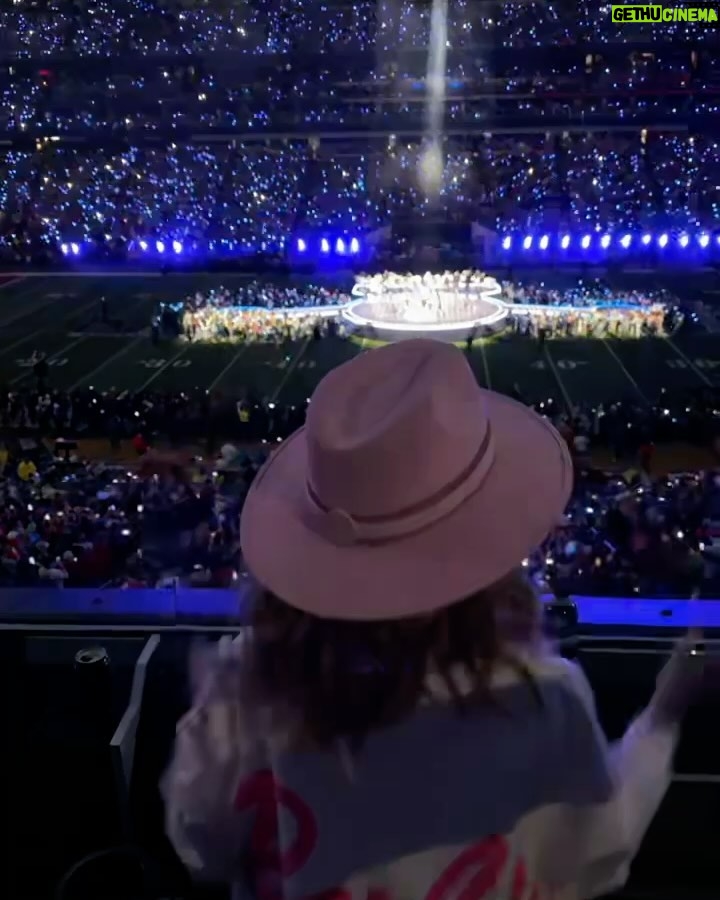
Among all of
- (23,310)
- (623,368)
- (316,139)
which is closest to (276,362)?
(623,368)

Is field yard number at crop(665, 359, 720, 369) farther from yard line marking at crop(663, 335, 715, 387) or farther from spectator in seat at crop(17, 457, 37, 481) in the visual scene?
spectator in seat at crop(17, 457, 37, 481)

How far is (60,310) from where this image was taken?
15766 millimetres

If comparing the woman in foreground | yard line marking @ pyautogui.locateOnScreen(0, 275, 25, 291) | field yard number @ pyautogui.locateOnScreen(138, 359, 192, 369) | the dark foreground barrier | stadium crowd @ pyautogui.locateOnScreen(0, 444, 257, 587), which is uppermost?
the woman in foreground

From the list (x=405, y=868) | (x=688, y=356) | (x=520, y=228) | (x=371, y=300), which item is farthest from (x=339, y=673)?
(x=520, y=228)

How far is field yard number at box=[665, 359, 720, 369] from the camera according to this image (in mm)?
11961

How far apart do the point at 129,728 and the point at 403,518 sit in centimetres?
105

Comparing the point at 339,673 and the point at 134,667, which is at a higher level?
the point at 339,673

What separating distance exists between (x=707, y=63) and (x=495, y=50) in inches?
201

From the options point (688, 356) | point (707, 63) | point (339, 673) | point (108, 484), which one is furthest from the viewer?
point (707, 63)

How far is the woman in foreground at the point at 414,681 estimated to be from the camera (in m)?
0.78

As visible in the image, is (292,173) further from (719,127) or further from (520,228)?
(719,127)

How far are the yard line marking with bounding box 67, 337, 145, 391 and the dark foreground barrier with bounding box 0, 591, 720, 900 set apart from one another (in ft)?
33.4

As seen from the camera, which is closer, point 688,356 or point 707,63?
point 688,356

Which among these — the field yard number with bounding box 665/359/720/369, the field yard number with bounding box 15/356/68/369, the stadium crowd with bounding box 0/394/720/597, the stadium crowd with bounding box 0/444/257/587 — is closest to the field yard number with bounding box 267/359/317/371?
the field yard number with bounding box 15/356/68/369
